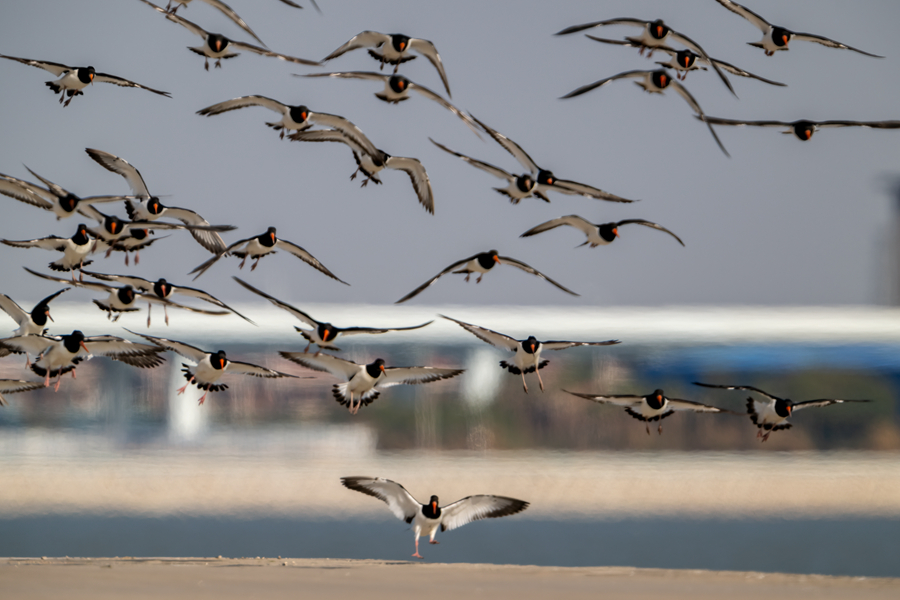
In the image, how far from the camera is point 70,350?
13.1m

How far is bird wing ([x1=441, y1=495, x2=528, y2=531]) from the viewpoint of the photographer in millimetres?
12523

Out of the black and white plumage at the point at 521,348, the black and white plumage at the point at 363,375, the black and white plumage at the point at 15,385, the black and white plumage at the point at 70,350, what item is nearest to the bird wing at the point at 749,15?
the black and white plumage at the point at 521,348

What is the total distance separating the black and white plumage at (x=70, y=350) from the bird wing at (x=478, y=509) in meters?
4.23

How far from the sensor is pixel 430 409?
3078cm

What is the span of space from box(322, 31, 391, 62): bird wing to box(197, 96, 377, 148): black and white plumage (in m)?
0.86

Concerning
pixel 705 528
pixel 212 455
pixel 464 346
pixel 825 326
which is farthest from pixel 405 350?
pixel 825 326

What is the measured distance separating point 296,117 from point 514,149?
9.54 ft

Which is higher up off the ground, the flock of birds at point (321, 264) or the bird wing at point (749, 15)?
the bird wing at point (749, 15)

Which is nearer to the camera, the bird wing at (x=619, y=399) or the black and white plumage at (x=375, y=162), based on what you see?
the bird wing at (x=619, y=399)

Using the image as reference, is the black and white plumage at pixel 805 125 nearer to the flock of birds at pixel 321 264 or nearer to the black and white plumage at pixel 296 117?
the flock of birds at pixel 321 264

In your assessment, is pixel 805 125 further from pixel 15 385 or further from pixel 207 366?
pixel 15 385

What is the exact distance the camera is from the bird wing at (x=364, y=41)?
1322 centimetres

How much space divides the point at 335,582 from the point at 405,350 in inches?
560

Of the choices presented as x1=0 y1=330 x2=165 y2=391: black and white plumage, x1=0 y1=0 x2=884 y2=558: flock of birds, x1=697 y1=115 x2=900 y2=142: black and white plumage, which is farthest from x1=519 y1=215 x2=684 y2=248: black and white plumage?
x1=0 y1=330 x2=165 y2=391: black and white plumage
